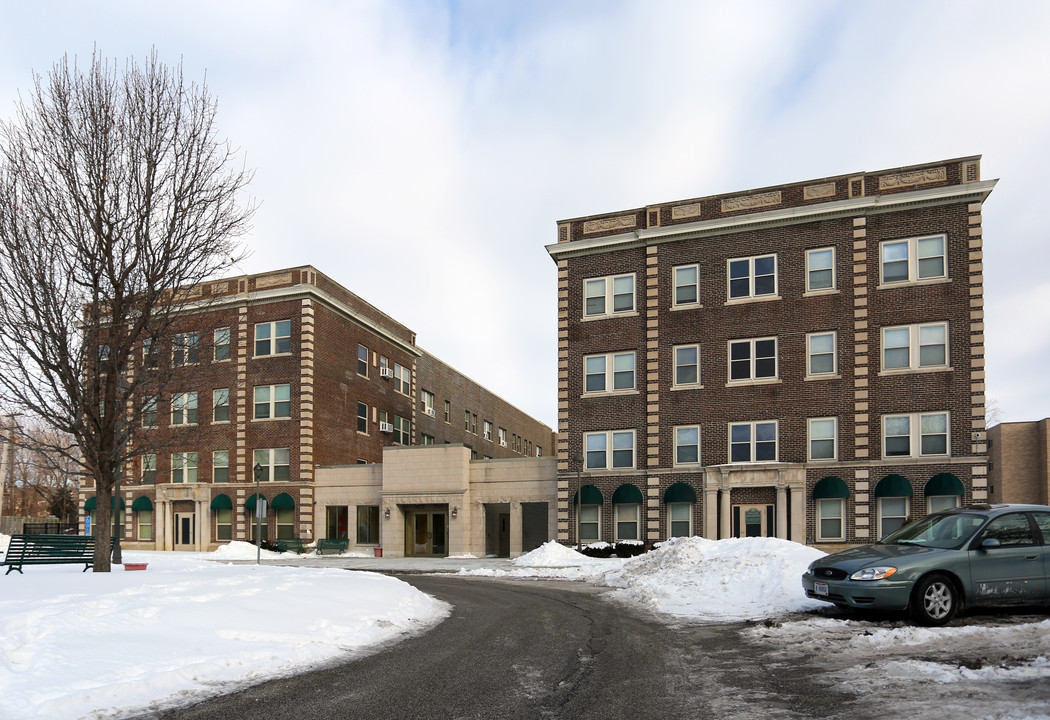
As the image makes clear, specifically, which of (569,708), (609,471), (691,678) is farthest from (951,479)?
(569,708)

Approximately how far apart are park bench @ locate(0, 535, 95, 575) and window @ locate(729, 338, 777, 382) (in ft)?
79.6

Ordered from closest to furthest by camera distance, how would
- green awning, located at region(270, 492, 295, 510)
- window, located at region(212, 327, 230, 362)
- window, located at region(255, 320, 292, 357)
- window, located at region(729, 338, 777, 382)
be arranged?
window, located at region(212, 327, 230, 362)
window, located at region(729, 338, 777, 382)
green awning, located at region(270, 492, 295, 510)
window, located at region(255, 320, 292, 357)

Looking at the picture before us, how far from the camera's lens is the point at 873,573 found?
451 inches

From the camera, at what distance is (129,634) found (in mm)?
9758

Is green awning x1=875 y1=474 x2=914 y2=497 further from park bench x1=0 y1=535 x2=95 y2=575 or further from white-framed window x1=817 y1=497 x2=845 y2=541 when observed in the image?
park bench x1=0 y1=535 x2=95 y2=575

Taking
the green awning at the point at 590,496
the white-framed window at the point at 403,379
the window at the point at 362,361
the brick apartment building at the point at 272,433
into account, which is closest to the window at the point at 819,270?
the green awning at the point at 590,496

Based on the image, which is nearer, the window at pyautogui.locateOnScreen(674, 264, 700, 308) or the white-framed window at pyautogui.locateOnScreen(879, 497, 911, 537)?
the white-framed window at pyautogui.locateOnScreen(879, 497, 911, 537)

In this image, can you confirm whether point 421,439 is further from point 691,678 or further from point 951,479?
point 691,678

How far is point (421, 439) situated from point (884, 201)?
33837mm

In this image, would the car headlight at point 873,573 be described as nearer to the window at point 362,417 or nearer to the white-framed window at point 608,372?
the white-framed window at point 608,372

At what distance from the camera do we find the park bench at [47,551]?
65.1ft

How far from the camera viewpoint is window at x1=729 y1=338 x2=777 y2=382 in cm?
3369

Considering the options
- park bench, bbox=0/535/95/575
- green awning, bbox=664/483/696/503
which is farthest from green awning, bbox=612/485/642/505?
park bench, bbox=0/535/95/575

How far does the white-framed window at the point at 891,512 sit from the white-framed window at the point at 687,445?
7.28 meters
